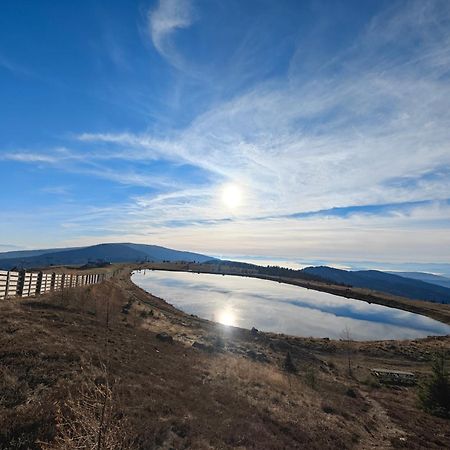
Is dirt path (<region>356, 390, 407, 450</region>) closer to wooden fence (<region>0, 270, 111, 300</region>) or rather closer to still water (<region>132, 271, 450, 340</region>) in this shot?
wooden fence (<region>0, 270, 111, 300</region>)

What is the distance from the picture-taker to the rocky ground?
9391mm

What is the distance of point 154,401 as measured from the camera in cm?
1302

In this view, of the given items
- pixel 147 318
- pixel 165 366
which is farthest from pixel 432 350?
pixel 165 366

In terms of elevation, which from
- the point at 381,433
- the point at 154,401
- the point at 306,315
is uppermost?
the point at 154,401

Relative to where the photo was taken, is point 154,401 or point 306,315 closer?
point 154,401

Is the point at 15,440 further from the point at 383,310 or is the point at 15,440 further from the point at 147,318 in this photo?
the point at 383,310

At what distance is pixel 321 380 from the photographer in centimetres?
3150

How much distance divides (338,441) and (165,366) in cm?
878

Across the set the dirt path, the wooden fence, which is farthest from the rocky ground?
the wooden fence

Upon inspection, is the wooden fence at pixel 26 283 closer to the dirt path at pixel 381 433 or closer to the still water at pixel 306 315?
the dirt path at pixel 381 433

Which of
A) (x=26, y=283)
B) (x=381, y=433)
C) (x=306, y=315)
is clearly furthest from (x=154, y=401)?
(x=306, y=315)

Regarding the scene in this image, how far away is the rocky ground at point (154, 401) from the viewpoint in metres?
9.39

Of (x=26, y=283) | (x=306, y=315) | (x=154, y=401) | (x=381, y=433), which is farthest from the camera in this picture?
(x=306, y=315)

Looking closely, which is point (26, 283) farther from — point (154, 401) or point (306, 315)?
point (306, 315)
